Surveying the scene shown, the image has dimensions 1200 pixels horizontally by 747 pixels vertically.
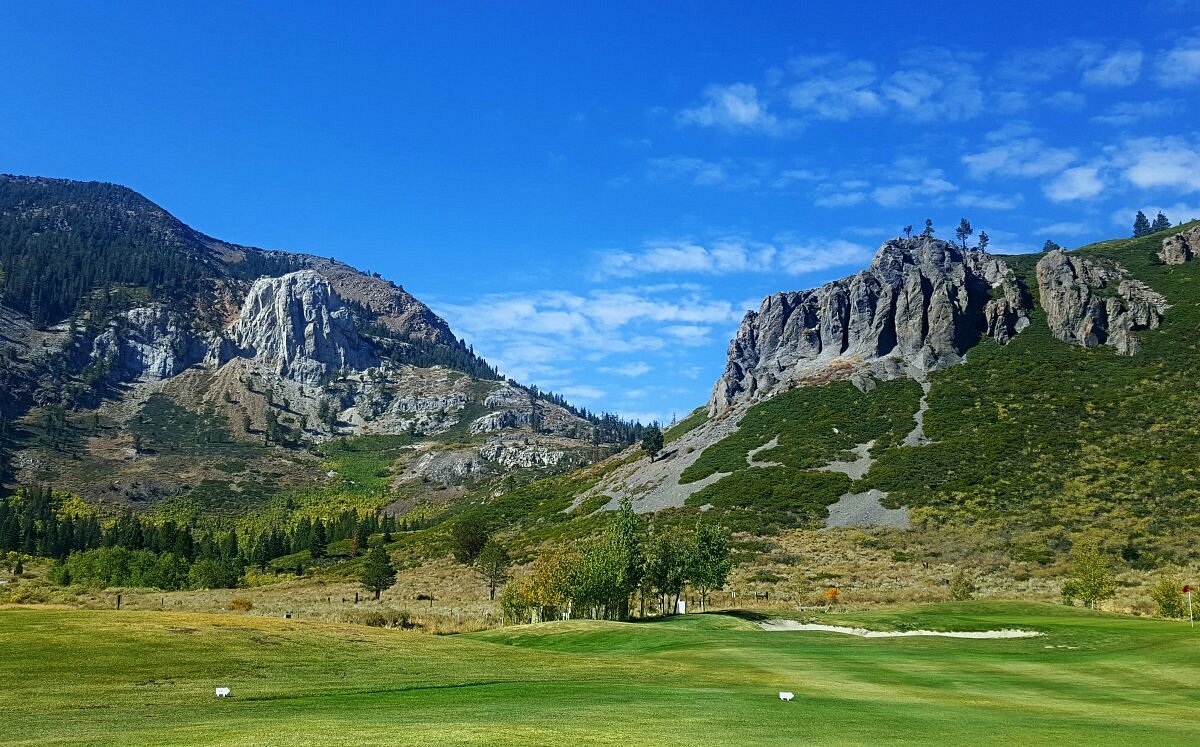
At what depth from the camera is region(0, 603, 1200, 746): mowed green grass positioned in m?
14.1

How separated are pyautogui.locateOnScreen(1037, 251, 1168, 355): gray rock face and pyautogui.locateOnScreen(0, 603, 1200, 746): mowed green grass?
376ft

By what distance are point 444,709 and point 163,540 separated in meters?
131

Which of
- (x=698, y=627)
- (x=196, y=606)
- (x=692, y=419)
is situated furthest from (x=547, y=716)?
(x=692, y=419)

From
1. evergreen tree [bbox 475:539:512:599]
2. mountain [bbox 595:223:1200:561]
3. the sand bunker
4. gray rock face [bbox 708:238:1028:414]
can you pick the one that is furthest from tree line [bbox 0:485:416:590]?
gray rock face [bbox 708:238:1028:414]

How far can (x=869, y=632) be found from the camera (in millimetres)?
40562

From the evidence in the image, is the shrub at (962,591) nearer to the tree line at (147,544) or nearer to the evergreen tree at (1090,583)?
the evergreen tree at (1090,583)

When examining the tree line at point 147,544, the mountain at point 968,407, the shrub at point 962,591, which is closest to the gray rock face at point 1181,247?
the mountain at point 968,407

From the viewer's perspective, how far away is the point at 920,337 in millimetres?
149625

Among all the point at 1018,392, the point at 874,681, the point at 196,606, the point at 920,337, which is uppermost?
the point at 920,337

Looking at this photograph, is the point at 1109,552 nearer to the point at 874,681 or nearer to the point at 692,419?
the point at 874,681

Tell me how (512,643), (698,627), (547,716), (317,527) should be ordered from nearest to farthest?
(547,716) → (512,643) → (698,627) → (317,527)

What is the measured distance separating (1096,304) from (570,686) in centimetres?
14703

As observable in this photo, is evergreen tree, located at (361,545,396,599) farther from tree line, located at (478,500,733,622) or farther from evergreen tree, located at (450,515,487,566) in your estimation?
tree line, located at (478,500,733,622)

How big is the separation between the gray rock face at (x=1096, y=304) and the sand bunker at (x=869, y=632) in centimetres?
11151
